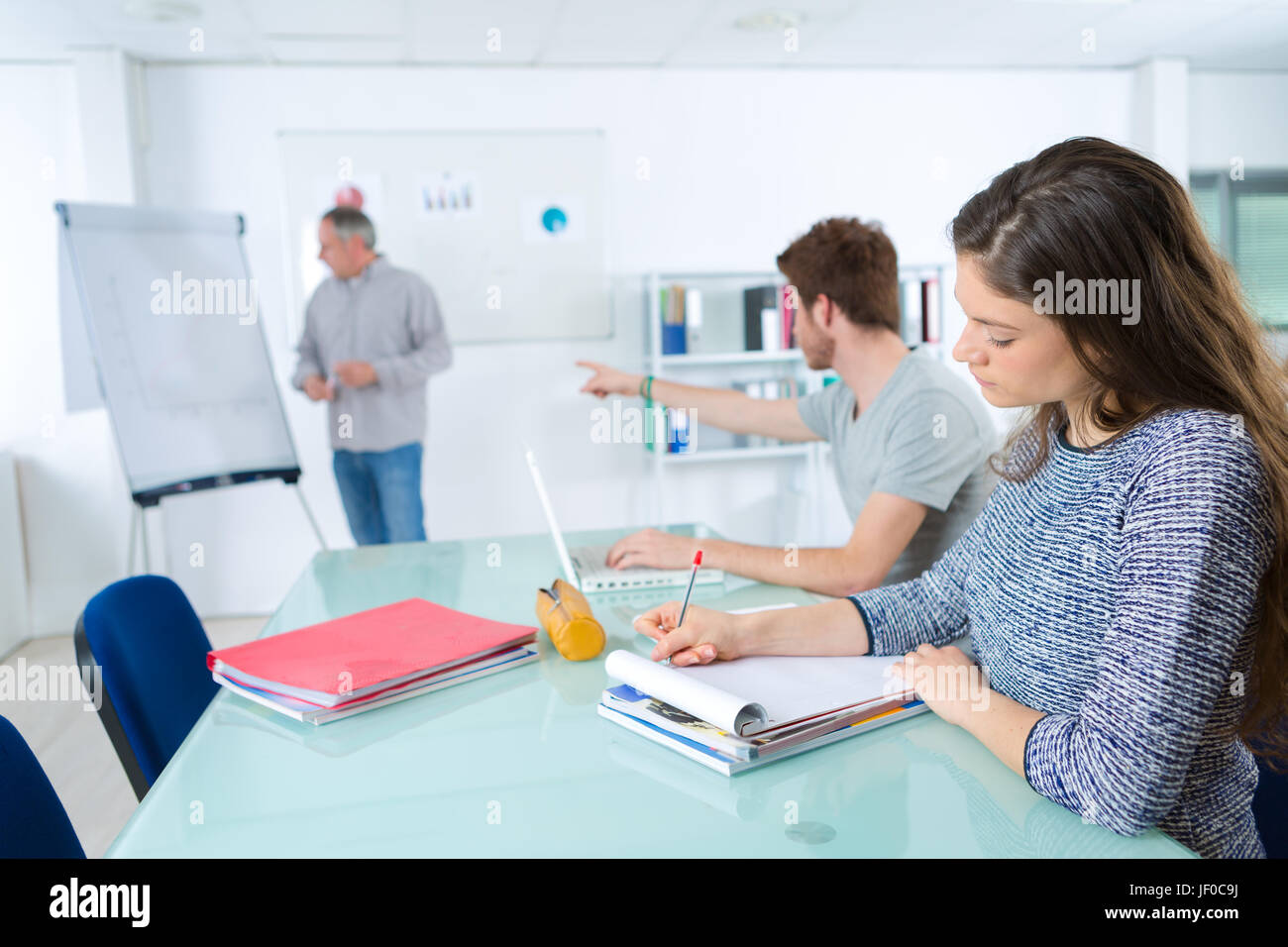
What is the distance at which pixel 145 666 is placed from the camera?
150cm

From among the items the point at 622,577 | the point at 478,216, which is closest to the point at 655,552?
the point at 622,577

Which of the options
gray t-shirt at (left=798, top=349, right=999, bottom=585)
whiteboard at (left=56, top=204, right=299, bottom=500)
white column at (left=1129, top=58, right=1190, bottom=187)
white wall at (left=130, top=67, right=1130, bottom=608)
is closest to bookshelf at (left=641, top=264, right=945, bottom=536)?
white wall at (left=130, top=67, right=1130, bottom=608)

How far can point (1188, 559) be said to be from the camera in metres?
0.86

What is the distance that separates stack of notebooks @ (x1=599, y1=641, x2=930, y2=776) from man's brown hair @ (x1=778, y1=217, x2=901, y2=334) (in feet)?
3.07

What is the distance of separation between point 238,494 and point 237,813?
3640mm

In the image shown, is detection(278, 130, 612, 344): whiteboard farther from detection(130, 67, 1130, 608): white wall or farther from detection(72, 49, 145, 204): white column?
detection(72, 49, 145, 204): white column

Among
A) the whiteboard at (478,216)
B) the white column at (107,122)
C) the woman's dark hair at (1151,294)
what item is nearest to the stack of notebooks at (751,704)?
the woman's dark hair at (1151,294)

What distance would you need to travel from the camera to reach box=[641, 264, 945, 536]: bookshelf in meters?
4.37

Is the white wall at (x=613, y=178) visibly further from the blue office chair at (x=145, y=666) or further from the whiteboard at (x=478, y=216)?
the blue office chair at (x=145, y=666)

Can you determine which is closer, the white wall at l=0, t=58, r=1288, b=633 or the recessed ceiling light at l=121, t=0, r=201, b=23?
the recessed ceiling light at l=121, t=0, r=201, b=23

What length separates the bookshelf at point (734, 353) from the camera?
14.3 ft
